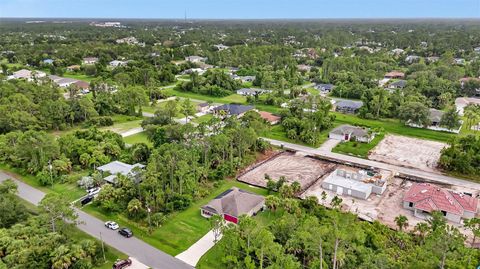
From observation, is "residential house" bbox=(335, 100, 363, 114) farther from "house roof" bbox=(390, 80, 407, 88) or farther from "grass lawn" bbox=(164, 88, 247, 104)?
"house roof" bbox=(390, 80, 407, 88)

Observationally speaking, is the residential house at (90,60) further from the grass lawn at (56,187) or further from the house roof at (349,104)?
the house roof at (349,104)

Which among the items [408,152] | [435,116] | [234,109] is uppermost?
[435,116]

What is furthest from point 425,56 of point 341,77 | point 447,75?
point 341,77

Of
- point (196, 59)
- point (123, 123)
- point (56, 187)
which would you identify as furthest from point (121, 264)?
point (196, 59)

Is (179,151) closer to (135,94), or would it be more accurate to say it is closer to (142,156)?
(142,156)

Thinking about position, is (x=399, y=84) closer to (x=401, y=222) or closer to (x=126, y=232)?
(x=401, y=222)

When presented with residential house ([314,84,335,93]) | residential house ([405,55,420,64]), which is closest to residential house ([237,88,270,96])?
residential house ([314,84,335,93])
